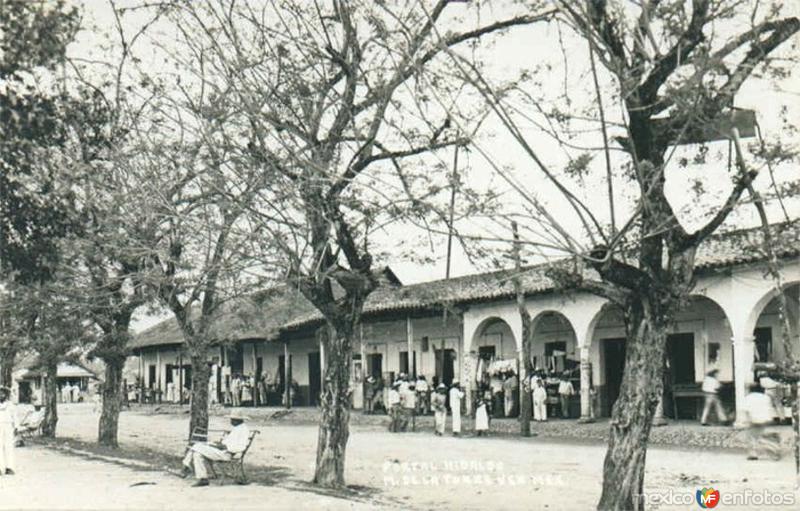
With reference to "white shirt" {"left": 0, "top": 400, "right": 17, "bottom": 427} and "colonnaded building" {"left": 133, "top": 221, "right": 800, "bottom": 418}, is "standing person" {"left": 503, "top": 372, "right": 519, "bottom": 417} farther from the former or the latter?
"white shirt" {"left": 0, "top": 400, "right": 17, "bottom": 427}

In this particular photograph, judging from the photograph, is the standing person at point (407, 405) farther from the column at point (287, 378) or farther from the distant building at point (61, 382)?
the distant building at point (61, 382)

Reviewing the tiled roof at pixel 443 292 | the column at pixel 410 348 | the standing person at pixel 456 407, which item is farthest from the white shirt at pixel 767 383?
the column at pixel 410 348

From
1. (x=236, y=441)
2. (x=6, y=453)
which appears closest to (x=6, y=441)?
(x=6, y=453)

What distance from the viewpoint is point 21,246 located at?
8867 mm

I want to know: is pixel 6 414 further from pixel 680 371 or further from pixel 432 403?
pixel 680 371

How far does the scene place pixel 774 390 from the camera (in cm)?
1633

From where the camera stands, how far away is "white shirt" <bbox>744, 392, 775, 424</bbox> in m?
12.9

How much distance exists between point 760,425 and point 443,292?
6.84m

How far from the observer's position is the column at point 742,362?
1784cm

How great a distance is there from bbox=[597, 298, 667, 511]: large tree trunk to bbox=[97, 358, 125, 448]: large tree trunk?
1277 cm

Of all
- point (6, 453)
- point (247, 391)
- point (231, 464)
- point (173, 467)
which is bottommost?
point (173, 467)

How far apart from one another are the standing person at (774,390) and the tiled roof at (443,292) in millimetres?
2101

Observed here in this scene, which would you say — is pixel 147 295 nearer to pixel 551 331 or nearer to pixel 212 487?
pixel 212 487

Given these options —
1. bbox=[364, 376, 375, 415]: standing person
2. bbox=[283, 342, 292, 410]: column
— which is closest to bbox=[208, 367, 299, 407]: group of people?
bbox=[283, 342, 292, 410]: column
